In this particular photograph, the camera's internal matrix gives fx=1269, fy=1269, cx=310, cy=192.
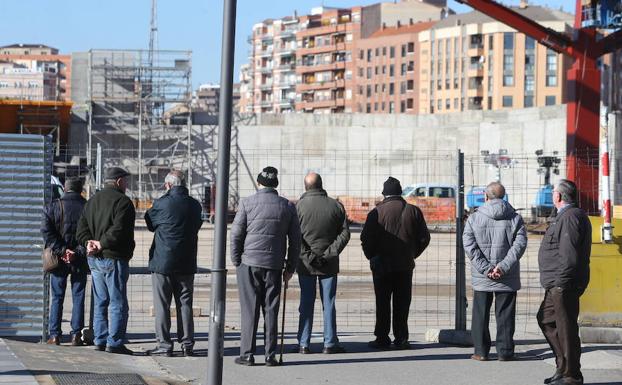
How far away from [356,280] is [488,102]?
13180 centimetres

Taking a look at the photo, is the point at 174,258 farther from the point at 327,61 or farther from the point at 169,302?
the point at 327,61

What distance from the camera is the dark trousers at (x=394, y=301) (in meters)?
13.1

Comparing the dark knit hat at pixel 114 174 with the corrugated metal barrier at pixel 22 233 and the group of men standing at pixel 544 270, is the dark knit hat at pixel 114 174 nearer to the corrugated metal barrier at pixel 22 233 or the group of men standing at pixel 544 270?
the corrugated metal barrier at pixel 22 233

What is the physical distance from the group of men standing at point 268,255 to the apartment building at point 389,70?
486ft

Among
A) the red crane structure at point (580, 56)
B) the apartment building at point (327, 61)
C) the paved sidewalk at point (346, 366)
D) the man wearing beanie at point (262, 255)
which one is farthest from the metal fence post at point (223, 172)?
Answer: the apartment building at point (327, 61)

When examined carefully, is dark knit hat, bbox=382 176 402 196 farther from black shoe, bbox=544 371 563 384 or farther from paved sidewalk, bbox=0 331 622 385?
black shoe, bbox=544 371 563 384

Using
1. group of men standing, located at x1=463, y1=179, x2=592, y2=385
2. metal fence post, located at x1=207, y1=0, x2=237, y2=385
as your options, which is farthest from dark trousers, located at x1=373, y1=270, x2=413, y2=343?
metal fence post, located at x1=207, y1=0, x2=237, y2=385

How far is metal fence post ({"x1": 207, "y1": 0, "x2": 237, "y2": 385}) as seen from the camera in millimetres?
8906

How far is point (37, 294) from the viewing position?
1281 cm

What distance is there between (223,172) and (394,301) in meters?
4.68

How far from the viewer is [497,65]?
152m

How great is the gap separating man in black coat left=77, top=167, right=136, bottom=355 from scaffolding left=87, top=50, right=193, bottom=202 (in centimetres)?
5136

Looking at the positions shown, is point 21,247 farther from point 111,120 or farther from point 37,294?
point 111,120

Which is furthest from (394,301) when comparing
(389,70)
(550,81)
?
(389,70)
